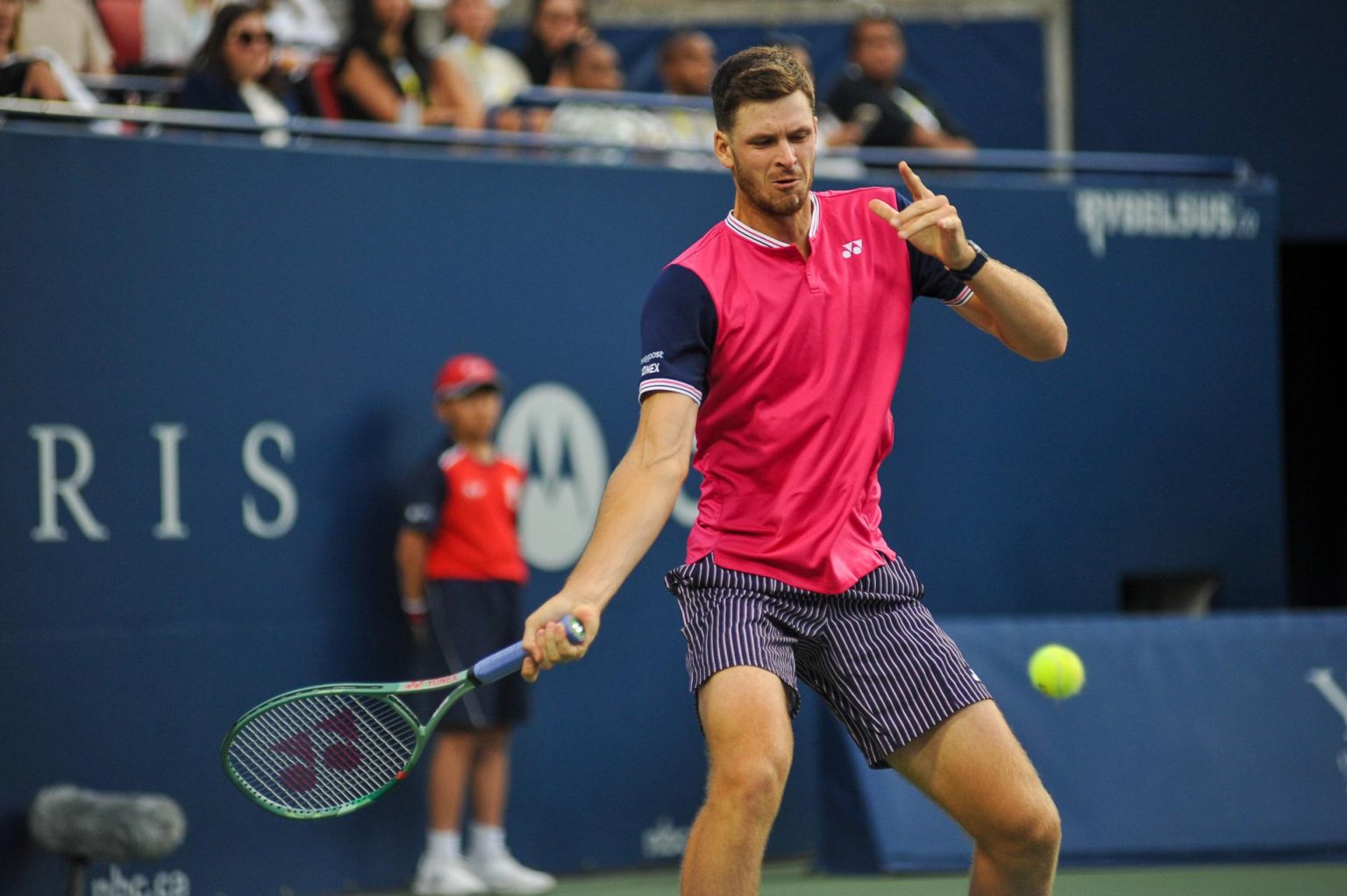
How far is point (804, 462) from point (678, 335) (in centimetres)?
41

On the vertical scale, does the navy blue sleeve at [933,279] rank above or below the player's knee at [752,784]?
above

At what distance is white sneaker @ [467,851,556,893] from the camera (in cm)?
778

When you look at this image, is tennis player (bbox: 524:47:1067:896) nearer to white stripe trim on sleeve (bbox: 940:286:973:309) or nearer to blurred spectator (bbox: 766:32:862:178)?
white stripe trim on sleeve (bbox: 940:286:973:309)

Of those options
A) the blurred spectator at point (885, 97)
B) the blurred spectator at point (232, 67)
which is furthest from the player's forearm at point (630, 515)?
the blurred spectator at point (885, 97)

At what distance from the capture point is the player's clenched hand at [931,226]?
154 inches

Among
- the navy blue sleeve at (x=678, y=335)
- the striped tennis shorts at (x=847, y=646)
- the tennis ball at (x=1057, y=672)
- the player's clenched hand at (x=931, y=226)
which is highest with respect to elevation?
the player's clenched hand at (x=931, y=226)

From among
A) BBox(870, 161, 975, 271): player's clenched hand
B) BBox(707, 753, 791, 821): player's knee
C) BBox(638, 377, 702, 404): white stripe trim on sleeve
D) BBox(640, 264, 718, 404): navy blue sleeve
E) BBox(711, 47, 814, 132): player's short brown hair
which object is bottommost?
BBox(707, 753, 791, 821): player's knee

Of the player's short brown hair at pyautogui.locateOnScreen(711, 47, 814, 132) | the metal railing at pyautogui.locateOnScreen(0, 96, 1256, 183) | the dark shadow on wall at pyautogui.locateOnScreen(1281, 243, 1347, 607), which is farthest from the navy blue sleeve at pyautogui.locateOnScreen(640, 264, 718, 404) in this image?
the dark shadow on wall at pyautogui.locateOnScreen(1281, 243, 1347, 607)

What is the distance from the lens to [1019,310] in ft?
13.4

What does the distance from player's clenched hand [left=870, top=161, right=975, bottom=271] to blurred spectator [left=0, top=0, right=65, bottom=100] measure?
14.8 feet

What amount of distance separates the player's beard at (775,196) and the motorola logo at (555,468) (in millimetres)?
4286

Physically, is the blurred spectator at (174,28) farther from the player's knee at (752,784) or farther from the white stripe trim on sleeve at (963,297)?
the player's knee at (752,784)

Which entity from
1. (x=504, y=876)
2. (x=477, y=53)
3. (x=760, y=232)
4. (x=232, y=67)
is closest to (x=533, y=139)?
(x=477, y=53)

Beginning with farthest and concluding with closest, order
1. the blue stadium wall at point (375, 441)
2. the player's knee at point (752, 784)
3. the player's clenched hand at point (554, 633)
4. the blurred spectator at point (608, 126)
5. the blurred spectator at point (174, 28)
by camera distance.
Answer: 1. the blurred spectator at point (608, 126)
2. the blurred spectator at point (174, 28)
3. the blue stadium wall at point (375, 441)
4. the player's knee at point (752, 784)
5. the player's clenched hand at point (554, 633)
